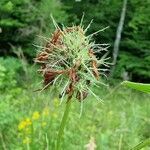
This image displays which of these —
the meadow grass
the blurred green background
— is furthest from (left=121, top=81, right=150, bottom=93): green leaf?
the blurred green background

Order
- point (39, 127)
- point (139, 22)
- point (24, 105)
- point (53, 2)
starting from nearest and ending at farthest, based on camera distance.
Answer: point (39, 127) < point (24, 105) < point (53, 2) < point (139, 22)

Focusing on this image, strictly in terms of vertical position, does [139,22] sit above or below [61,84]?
below

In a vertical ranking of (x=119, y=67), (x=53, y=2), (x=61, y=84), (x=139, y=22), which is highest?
(x=61, y=84)

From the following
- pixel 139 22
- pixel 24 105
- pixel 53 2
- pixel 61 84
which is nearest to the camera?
pixel 61 84

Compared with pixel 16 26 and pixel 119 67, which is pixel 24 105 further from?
pixel 119 67

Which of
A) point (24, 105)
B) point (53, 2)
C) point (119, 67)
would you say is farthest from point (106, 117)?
point (119, 67)

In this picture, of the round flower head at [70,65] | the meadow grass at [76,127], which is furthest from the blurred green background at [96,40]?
the round flower head at [70,65]

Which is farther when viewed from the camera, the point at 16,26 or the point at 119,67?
the point at 119,67
